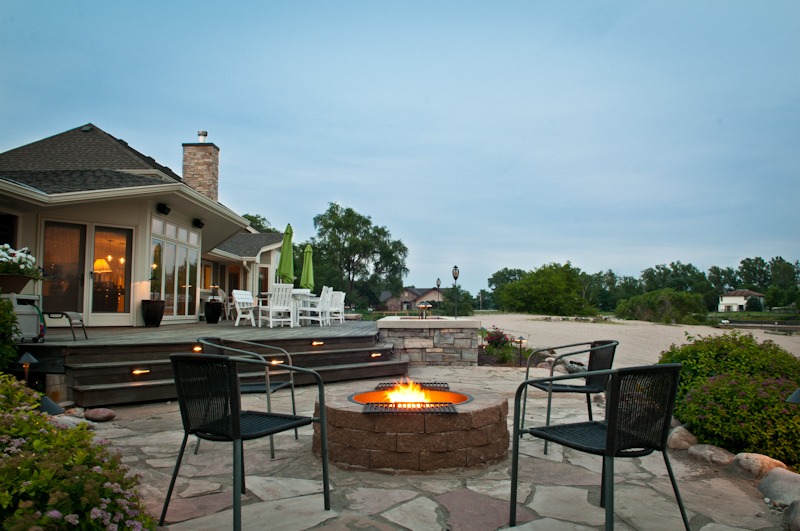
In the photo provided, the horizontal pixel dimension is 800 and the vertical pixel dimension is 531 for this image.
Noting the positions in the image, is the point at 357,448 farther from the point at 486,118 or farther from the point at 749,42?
the point at 486,118

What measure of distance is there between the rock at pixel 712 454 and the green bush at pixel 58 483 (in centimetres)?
378

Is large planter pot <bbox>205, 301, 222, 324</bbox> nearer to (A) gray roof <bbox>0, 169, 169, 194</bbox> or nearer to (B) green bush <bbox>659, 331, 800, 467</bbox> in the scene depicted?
(A) gray roof <bbox>0, 169, 169, 194</bbox>

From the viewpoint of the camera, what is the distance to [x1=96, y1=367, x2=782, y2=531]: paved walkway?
8.91 ft

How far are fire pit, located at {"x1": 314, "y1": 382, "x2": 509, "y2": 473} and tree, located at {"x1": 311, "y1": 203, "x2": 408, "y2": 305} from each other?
126ft

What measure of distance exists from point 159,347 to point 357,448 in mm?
4159

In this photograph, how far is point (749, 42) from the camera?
555 inches

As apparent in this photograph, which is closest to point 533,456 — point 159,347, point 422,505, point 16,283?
point 422,505

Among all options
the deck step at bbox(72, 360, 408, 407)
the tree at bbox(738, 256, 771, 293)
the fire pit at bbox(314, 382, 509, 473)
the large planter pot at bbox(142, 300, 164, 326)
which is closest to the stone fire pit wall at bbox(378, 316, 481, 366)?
the deck step at bbox(72, 360, 408, 407)

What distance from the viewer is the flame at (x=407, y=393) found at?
3975mm

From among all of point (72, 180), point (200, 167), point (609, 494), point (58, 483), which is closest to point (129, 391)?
point (58, 483)

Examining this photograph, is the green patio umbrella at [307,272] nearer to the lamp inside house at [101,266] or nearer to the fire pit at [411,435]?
the lamp inside house at [101,266]

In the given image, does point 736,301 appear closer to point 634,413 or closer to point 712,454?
point 712,454

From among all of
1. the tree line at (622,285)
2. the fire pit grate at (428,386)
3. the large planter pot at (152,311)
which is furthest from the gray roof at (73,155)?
the tree line at (622,285)

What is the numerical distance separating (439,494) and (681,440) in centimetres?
232
